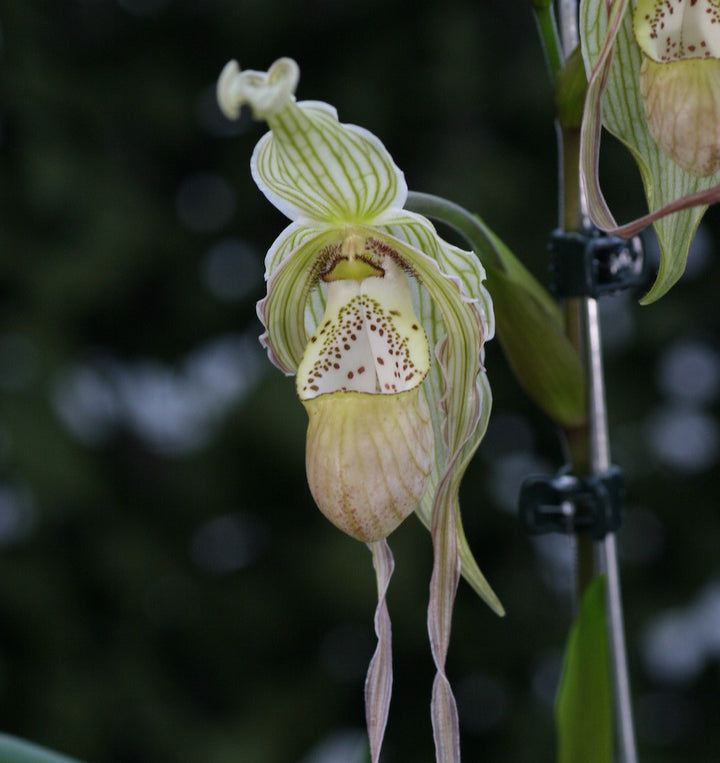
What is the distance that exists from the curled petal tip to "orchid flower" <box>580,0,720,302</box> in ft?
0.53

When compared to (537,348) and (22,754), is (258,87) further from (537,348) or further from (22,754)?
(22,754)

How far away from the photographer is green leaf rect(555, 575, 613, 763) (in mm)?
660

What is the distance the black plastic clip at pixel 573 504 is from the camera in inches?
26.7

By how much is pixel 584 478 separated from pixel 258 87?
0.34m

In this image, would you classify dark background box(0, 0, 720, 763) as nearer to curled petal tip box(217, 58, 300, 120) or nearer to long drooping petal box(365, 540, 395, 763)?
long drooping petal box(365, 540, 395, 763)

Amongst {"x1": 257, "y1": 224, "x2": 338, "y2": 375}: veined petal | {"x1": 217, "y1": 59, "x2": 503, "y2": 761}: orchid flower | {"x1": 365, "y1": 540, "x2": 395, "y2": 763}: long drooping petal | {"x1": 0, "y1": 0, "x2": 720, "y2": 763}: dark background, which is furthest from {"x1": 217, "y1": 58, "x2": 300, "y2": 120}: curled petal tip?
{"x1": 0, "y1": 0, "x2": 720, "y2": 763}: dark background

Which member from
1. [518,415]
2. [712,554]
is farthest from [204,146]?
[712,554]

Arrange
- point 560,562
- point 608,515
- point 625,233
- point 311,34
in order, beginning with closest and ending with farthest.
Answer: point 625,233
point 608,515
point 311,34
point 560,562

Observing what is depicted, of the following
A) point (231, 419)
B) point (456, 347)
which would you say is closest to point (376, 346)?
point (456, 347)

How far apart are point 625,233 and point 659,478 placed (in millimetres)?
1270

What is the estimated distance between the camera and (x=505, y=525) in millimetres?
1712

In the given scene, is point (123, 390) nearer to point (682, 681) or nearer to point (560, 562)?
point (560, 562)

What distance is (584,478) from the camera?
2.28 feet

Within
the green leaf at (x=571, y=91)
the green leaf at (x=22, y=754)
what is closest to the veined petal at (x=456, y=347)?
the green leaf at (x=571, y=91)
